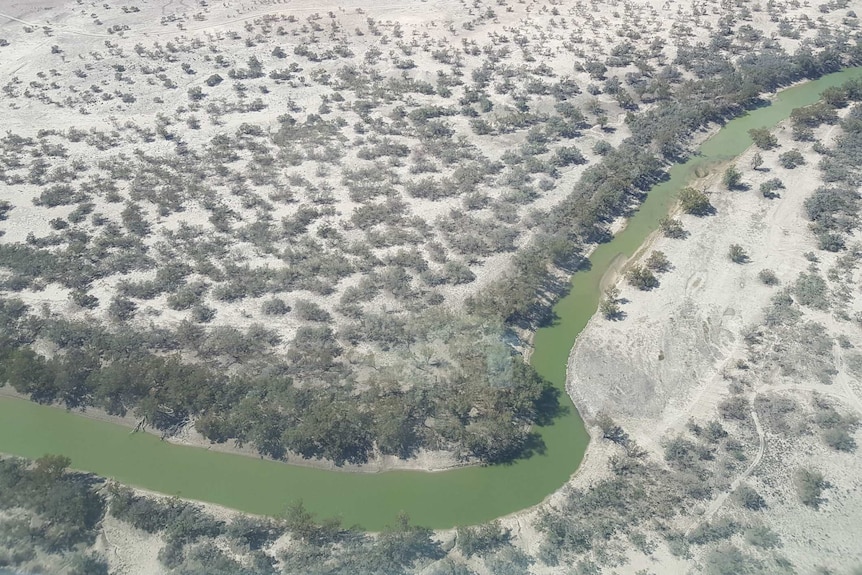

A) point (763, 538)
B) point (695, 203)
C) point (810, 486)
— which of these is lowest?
point (763, 538)

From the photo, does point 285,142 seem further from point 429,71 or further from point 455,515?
point 455,515

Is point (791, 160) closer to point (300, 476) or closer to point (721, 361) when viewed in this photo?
point (721, 361)

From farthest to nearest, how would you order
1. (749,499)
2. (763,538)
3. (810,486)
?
1. (810,486)
2. (749,499)
3. (763,538)

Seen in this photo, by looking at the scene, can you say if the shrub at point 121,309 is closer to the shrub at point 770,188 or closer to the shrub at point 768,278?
the shrub at point 768,278

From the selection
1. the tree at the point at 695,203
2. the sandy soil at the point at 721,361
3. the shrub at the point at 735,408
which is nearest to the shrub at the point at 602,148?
the tree at the point at 695,203

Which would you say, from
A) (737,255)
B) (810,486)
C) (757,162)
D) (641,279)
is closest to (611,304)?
(641,279)

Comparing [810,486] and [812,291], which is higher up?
[812,291]

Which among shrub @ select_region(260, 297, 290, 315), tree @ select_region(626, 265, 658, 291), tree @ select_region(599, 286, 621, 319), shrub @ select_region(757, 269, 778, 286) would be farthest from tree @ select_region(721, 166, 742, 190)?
shrub @ select_region(260, 297, 290, 315)
